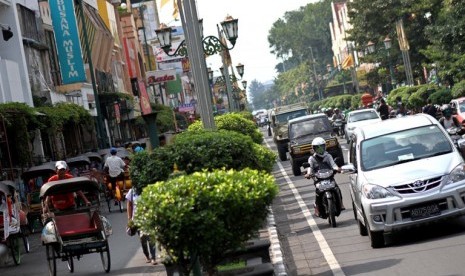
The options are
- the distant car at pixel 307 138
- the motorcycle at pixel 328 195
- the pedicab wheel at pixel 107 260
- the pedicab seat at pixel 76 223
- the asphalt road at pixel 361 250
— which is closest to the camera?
the asphalt road at pixel 361 250

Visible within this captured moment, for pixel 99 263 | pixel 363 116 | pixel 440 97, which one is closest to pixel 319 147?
pixel 99 263

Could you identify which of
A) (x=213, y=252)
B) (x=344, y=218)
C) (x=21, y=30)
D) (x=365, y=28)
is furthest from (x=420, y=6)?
(x=213, y=252)

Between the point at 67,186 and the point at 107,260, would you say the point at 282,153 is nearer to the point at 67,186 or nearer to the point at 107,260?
the point at 67,186

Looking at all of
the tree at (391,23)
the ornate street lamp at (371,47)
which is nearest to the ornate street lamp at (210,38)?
the tree at (391,23)

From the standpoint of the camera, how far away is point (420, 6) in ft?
207

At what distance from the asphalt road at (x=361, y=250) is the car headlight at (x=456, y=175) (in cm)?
76

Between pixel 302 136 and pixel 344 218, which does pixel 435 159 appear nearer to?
pixel 344 218

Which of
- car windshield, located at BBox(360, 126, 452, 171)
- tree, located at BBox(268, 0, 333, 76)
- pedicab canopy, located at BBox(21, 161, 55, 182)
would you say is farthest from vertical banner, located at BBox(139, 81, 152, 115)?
tree, located at BBox(268, 0, 333, 76)

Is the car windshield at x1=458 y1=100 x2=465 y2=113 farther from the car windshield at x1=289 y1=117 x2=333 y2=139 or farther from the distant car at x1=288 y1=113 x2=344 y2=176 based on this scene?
the car windshield at x1=289 y1=117 x2=333 y2=139

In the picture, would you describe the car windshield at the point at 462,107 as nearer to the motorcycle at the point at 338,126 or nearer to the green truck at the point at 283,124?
the green truck at the point at 283,124

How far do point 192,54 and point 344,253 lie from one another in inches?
489

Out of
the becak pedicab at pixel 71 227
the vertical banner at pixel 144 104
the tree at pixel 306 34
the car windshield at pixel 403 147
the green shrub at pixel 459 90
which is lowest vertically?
the becak pedicab at pixel 71 227

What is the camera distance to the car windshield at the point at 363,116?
1918 inches

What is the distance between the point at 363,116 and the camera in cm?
4912
